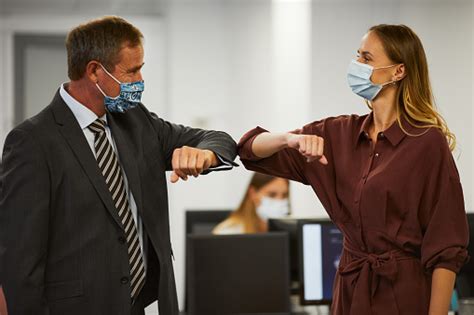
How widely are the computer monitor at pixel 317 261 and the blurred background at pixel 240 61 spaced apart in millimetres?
2772

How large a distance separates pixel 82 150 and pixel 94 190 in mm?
109

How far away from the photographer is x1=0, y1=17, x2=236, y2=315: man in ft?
5.73

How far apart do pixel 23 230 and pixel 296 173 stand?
814mm

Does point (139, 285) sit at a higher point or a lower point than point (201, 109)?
lower

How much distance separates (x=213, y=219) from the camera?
4.41 meters

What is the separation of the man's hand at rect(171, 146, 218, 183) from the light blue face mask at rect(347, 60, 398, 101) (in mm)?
561

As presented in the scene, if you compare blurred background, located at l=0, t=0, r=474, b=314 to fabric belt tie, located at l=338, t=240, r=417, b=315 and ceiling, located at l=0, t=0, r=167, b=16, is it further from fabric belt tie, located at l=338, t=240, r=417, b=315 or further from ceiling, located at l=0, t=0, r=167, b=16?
fabric belt tie, located at l=338, t=240, r=417, b=315

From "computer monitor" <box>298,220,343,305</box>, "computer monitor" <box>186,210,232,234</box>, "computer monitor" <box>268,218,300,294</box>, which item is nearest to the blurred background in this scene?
"computer monitor" <box>186,210,232,234</box>

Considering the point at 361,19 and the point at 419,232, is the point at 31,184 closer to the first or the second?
the point at 419,232

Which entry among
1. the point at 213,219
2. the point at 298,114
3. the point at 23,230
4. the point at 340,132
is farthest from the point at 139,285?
the point at 298,114

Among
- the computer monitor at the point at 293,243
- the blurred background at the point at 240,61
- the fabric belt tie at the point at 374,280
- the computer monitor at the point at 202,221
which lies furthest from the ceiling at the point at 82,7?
the fabric belt tie at the point at 374,280

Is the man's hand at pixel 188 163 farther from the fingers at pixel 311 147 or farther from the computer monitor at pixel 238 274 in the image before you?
the computer monitor at pixel 238 274

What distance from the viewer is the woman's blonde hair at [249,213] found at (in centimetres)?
450

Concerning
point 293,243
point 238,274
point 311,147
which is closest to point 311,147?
point 311,147
